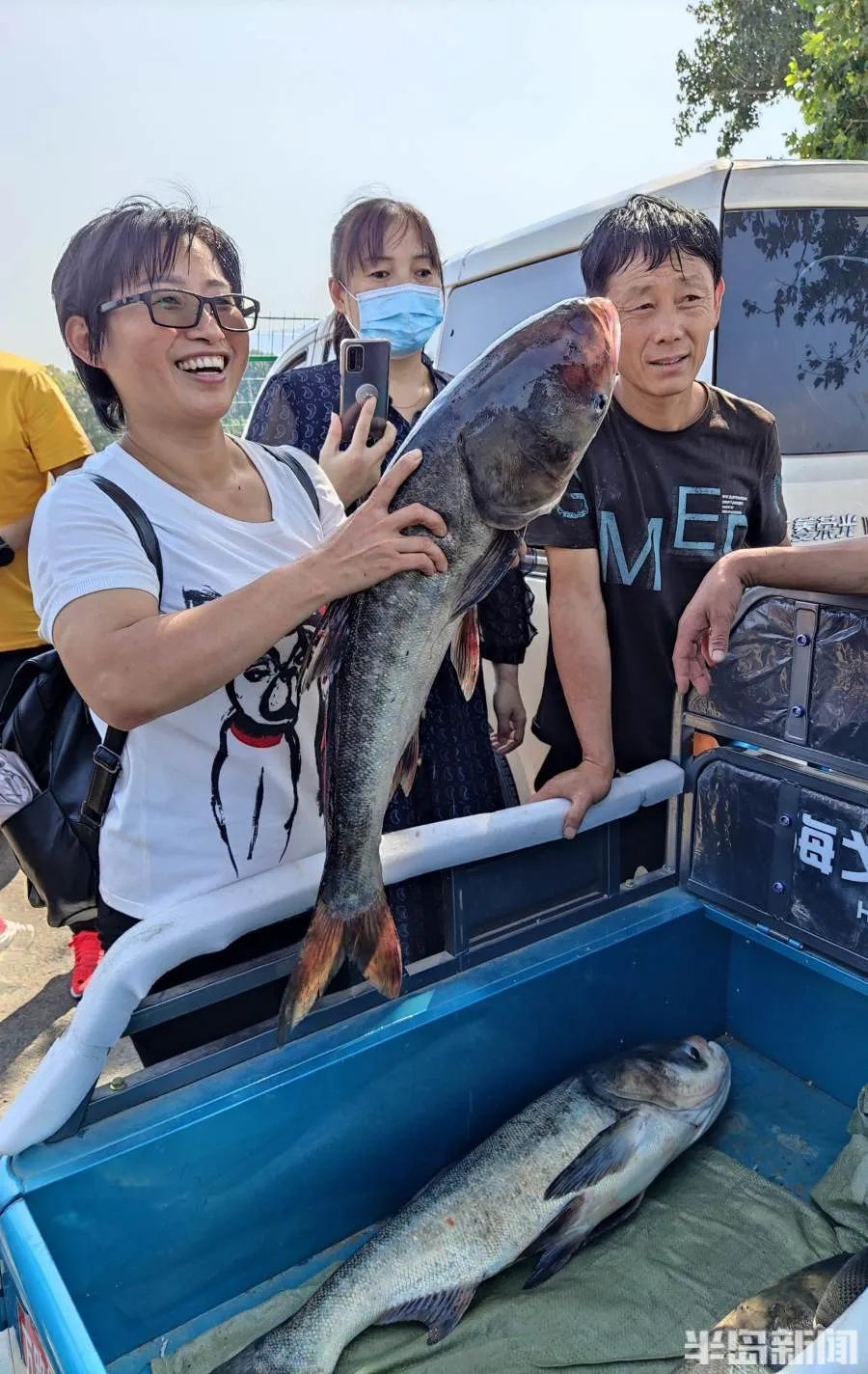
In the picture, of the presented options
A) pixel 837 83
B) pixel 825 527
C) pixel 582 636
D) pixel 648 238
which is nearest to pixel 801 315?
pixel 825 527

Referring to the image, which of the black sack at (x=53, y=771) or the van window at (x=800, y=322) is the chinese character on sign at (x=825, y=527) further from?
the black sack at (x=53, y=771)

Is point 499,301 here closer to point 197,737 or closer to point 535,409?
point 535,409

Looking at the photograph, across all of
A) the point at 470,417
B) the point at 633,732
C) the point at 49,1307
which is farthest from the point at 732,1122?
the point at 470,417

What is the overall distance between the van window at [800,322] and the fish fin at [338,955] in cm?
305

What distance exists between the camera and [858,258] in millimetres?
4074

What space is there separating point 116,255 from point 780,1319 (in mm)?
2081

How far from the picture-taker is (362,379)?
7.33 ft

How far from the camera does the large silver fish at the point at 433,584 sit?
5.02 feet

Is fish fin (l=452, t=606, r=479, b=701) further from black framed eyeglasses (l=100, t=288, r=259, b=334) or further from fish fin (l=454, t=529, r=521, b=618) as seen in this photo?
black framed eyeglasses (l=100, t=288, r=259, b=334)

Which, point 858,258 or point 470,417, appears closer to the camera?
point 470,417

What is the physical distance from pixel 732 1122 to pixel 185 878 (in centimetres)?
128

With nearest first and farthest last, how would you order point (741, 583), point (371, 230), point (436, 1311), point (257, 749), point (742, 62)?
point (436, 1311)
point (257, 749)
point (741, 583)
point (371, 230)
point (742, 62)

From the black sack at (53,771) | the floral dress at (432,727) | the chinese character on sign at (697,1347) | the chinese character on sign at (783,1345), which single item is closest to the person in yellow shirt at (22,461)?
the floral dress at (432,727)

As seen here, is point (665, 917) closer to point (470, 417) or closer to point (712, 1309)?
point (712, 1309)
